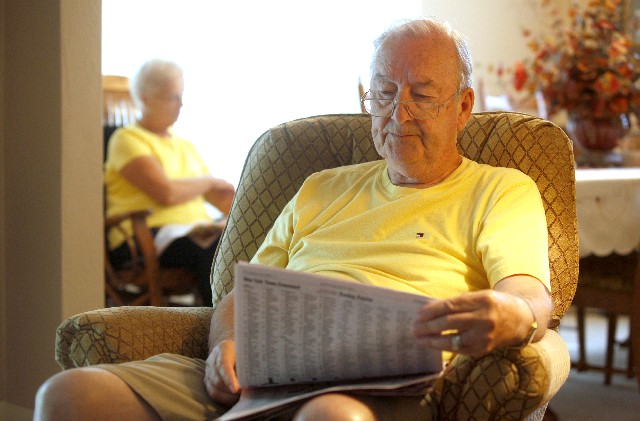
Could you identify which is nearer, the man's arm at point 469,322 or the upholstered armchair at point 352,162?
the man's arm at point 469,322

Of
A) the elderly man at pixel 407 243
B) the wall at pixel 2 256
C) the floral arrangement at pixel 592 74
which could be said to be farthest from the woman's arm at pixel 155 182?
the elderly man at pixel 407 243

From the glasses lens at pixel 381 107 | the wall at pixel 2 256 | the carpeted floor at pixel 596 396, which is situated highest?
the glasses lens at pixel 381 107

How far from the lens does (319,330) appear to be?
4.23ft

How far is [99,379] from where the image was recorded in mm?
1407

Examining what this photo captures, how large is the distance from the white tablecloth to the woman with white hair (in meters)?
1.37

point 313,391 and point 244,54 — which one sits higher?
point 244,54

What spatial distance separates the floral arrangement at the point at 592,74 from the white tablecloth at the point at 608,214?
1.42 ft

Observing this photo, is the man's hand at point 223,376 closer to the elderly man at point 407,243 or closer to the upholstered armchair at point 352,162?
the elderly man at point 407,243

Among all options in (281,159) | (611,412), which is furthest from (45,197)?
(611,412)

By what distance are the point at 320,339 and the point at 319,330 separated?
0.05 ft

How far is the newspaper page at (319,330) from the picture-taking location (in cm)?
124

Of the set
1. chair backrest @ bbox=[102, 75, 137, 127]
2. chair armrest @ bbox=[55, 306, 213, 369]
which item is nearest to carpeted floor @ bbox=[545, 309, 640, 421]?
chair armrest @ bbox=[55, 306, 213, 369]

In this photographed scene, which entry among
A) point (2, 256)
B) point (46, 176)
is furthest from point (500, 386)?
point (2, 256)

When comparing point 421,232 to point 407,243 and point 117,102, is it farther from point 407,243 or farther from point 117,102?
point 117,102
